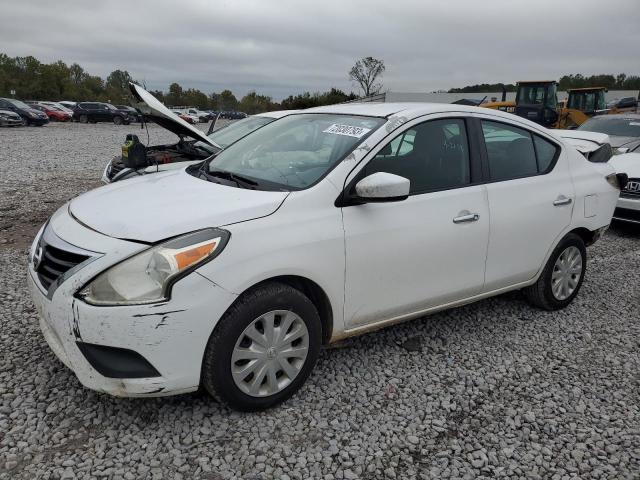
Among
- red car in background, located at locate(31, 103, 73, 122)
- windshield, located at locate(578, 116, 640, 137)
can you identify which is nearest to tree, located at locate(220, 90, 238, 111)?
red car in background, located at locate(31, 103, 73, 122)

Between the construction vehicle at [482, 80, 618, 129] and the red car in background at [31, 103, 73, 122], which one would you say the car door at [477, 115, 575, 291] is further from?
the red car in background at [31, 103, 73, 122]

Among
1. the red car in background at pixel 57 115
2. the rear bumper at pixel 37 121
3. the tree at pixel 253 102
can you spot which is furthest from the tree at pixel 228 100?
the rear bumper at pixel 37 121

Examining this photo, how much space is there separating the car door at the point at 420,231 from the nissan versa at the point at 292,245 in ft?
0.04

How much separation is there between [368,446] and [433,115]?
2129 mm

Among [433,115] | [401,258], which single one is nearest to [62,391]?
[401,258]

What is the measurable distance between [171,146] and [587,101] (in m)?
20.0

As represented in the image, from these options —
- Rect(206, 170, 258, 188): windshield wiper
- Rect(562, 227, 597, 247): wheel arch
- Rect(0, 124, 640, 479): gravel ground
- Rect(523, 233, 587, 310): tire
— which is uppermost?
Rect(206, 170, 258, 188): windshield wiper

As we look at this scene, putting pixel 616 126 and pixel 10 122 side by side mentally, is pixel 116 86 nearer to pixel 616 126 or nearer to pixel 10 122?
pixel 10 122

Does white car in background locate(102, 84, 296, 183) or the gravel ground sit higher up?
white car in background locate(102, 84, 296, 183)

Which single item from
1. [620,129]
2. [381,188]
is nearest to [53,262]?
[381,188]

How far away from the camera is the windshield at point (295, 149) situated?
316 centimetres

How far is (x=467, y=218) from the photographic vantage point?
3467 millimetres

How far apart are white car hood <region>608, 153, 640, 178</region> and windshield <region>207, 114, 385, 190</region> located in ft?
17.7

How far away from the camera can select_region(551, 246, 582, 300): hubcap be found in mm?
4332
